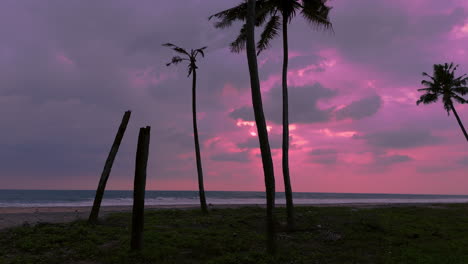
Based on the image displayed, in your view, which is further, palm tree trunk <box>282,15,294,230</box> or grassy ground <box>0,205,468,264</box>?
palm tree trunk <box>282,15,294,230</box>

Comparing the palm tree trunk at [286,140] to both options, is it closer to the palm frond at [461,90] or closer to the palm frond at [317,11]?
the palm frond at [317,11]

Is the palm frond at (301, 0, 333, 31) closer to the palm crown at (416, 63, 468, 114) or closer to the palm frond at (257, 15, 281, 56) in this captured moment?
the palm frond at (257, 15, 281, 56)

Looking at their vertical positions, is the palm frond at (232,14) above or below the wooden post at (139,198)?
above

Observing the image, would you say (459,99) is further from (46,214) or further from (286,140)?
(46,214)

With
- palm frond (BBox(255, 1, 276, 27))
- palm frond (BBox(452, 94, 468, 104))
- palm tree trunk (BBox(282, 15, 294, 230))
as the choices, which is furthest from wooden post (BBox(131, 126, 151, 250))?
palm frond (BBox(452, 94, 468, 104))

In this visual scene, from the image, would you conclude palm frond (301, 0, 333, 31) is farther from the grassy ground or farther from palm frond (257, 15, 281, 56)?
the grassy ground

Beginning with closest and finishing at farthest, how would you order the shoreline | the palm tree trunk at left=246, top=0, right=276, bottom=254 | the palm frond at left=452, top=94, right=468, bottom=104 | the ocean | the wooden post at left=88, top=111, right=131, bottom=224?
the palm tree trunk at left=246, top=0, right=276, bottom=254 → the wooden post at left=88, top=111, right=131, bottom=224 → the shoreline → the palm frond at left=452, top=94, right=468, bottom=104 → the ocean

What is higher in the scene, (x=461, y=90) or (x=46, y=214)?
(x=461, y=90)

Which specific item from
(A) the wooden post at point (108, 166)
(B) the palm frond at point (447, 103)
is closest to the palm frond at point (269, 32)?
(A) the wooden post at point (108, 166)

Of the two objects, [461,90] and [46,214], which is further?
[461,90]

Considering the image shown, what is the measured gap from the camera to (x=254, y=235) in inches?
559

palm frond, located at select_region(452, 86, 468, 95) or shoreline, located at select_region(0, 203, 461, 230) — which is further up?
palm frond, located at select_region(452, 86, 468, 95)

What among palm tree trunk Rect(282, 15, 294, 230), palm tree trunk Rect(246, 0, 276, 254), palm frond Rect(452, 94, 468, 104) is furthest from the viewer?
palm frond Rect(452, 94, 468, 104)

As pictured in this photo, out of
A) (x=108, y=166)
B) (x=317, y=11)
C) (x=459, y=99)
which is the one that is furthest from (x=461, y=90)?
(x=108, y=166)
